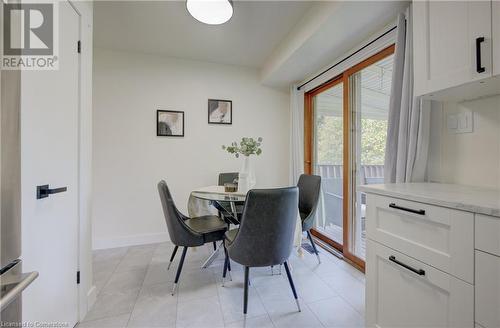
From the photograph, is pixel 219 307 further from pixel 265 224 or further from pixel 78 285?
pixel 78 285

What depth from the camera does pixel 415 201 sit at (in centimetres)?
93

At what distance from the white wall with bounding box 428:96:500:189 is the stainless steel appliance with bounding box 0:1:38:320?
1.99m

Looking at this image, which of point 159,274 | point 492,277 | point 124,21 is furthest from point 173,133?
point 492,277

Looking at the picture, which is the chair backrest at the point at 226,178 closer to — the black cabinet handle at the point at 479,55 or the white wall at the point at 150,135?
the white wall at the point at 150,135

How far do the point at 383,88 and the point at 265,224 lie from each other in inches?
68.2

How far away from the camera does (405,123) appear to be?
150 centimetres

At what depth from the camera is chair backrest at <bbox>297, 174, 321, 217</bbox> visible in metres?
2.27

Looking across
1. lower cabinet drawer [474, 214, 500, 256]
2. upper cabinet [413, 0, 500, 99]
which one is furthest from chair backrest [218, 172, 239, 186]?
lower cabinet drawer [474, 214, 500, 256]

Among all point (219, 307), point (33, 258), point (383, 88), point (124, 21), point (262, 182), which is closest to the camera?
point (33, 258)

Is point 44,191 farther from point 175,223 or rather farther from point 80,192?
point 175,223

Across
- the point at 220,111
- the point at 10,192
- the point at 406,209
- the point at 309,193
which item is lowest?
the point at 309,193

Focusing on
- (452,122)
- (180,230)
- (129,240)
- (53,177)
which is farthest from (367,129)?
(129,240)

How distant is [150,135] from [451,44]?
9.75 feet

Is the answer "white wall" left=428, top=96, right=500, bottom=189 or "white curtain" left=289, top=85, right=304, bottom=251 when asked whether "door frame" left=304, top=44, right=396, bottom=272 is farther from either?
"white wall" left=428, top=96, right=500, bottom=189
